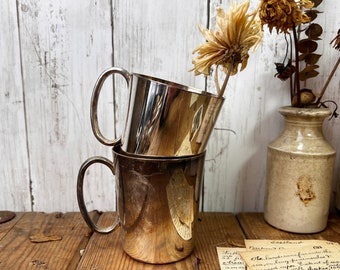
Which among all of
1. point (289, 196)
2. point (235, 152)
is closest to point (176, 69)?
point (235, 152)

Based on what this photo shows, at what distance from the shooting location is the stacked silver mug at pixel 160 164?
42 cm

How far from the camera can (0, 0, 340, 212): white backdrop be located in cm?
60

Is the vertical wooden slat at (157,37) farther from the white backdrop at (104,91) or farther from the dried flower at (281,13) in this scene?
the dried flower at (281,13)

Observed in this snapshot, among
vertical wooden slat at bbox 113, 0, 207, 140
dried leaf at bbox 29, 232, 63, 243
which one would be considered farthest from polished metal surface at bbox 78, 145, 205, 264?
vertical wooden slat at bbox 113, 0, 207, 140

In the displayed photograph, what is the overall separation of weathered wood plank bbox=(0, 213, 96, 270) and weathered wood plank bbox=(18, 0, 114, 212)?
2.0 inches

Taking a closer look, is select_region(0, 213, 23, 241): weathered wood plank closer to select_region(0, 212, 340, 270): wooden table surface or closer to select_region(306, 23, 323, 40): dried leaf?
select_region(0, 212, 340, 270): wooden table surface

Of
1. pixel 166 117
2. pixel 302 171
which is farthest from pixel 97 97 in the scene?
pixel 302 171

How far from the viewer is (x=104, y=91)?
62 cm

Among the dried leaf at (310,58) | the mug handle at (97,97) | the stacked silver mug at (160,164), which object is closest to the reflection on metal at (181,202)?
the stacked silver mug at (160,164)

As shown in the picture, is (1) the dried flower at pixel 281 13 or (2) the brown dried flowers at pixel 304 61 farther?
(2) the brown dried flowers at pixel 304 61

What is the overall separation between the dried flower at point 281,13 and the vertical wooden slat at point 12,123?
0.47m

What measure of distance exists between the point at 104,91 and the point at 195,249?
0.35m

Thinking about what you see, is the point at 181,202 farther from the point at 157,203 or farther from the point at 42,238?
the point at 42,238

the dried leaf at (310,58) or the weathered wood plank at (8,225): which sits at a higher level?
the dried leaf at (310,58)
